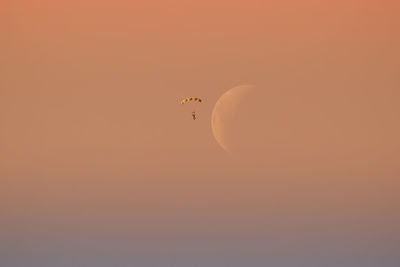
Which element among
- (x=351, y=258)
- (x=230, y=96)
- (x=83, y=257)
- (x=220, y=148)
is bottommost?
(x=83, y=257)

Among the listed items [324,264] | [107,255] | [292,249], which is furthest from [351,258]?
[107,255]

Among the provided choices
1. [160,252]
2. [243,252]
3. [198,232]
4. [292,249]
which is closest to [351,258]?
[292,249]

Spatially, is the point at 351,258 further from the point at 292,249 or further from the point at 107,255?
the point at 107,255

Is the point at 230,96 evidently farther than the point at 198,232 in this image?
No

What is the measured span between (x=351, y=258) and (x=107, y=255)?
99.0ft

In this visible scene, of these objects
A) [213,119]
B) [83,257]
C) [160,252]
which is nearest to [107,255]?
[83,257]

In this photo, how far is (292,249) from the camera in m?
54.5

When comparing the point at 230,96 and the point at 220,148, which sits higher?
the point at 230,96

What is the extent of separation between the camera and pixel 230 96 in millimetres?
50969

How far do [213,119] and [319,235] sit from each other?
64.2ft

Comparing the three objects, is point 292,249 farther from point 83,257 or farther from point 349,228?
point 83,257

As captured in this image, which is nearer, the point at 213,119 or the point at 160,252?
the point at 213,119

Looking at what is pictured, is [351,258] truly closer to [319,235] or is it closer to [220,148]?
[319,235]

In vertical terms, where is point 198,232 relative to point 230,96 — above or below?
below
